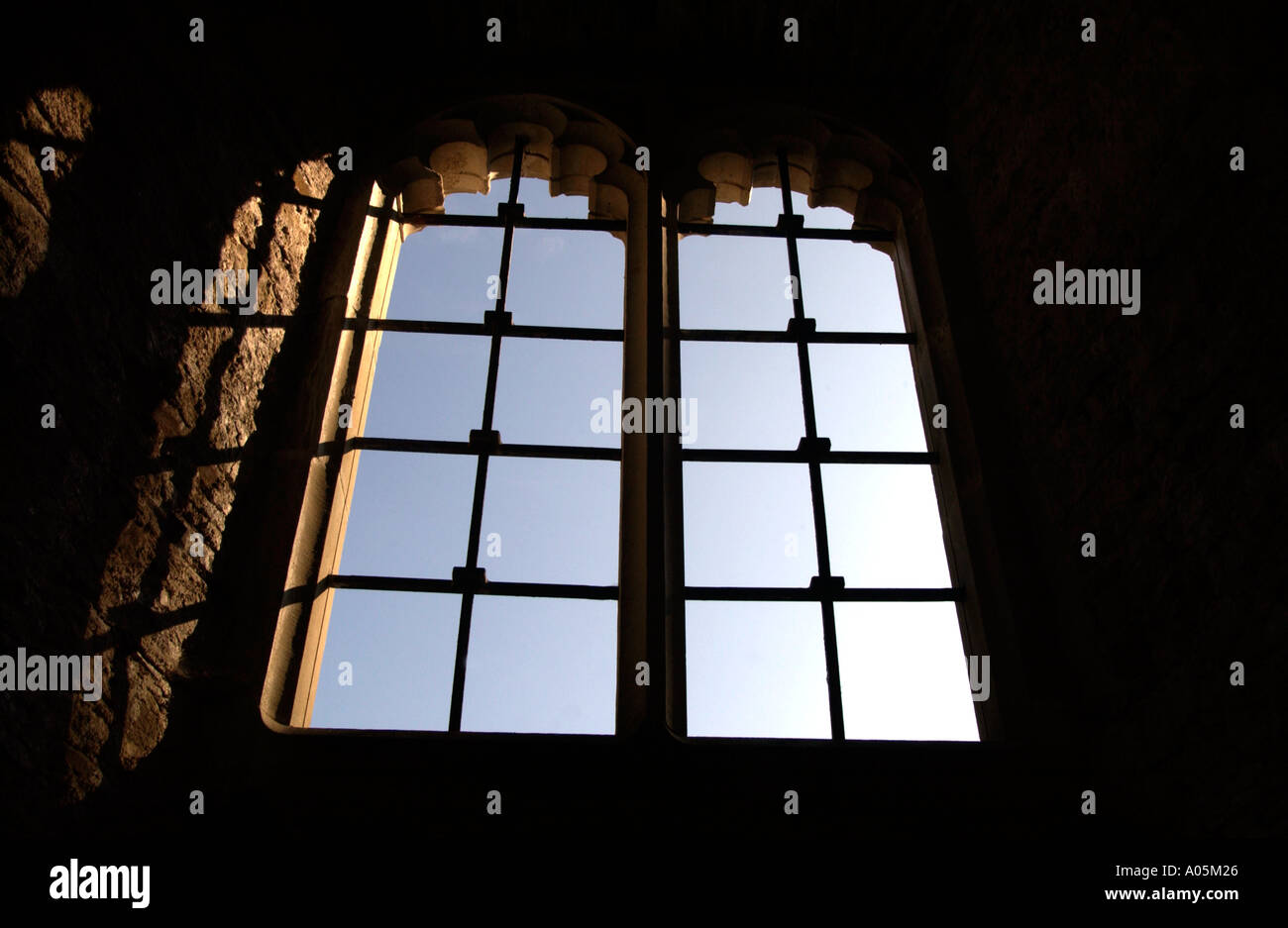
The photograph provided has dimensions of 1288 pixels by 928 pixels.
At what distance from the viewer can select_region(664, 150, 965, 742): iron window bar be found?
3.01 metres

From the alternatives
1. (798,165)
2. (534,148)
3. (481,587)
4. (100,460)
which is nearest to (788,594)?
(481,587)

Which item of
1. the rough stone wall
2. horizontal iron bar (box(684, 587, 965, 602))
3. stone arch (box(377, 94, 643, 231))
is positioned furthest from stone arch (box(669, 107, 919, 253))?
the rough stone wall

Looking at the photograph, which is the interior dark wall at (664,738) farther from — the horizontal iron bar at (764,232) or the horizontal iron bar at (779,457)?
the horizontal iron bar at (764,232)

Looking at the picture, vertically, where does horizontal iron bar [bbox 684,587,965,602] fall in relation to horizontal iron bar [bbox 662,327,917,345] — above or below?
below

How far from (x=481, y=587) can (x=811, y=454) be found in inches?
47.3

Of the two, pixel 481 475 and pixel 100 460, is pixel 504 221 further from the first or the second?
pixel 100 460

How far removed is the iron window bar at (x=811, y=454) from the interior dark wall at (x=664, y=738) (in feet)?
0.96

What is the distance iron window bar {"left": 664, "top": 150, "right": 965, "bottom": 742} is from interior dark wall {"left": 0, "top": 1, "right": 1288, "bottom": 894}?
0.96ft

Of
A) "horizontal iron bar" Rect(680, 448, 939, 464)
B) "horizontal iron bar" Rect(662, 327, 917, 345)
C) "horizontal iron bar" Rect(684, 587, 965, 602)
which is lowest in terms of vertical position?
"horizontal iron bar" Rect(684, 587, 965, 602)

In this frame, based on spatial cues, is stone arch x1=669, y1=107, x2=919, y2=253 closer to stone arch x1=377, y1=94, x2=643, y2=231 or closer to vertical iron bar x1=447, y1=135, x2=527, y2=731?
stone arch x1=377, y1=94, x2=643, y2=231

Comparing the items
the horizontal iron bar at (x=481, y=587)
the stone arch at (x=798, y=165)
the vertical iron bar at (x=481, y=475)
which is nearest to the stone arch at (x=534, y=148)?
the vertical iron bar at (x=481, y=475)

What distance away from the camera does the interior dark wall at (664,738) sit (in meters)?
2.17
